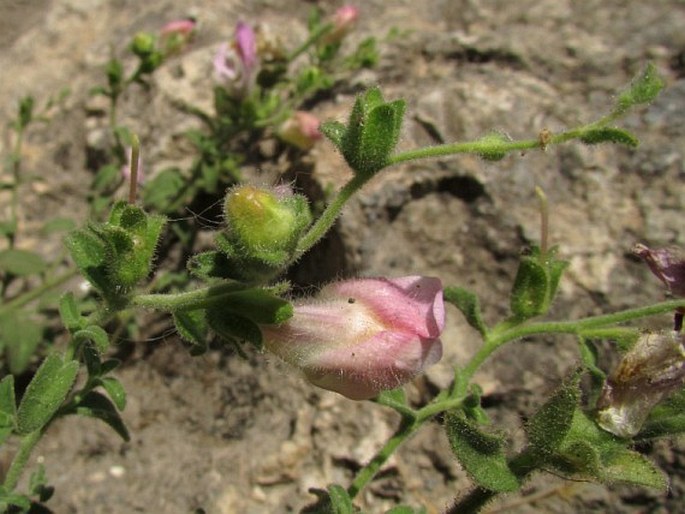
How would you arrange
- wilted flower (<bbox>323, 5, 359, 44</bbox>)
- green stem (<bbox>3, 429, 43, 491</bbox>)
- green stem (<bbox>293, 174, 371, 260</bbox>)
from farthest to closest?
wilted flower (<bbox>323, 5, 359, 44</bbox>) → green stem (<bbox>3, 429, 43, 491</bbox>) → green stem (<bbox>293, 174, 371, 260</bbox>)

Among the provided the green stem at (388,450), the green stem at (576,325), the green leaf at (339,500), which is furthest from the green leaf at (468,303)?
the green leaf at (339,500)

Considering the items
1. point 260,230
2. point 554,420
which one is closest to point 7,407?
point 260,230

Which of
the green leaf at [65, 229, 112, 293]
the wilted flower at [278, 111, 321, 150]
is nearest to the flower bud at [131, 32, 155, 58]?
the wilted flower at [278, 111, 321, 150]

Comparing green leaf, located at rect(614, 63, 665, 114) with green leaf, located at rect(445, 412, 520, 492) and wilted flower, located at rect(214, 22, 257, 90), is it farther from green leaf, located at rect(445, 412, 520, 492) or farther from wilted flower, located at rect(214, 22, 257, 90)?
wilted flower, located at rect(214, 22, 257, 90)

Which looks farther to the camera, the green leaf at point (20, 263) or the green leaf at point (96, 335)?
the green leaf at point (20, 263)

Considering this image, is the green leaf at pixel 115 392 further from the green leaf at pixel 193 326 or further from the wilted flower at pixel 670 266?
the wilted flower at pixel 670 266

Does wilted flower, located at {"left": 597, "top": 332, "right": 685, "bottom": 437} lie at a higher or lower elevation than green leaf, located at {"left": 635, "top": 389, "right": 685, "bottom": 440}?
higher
